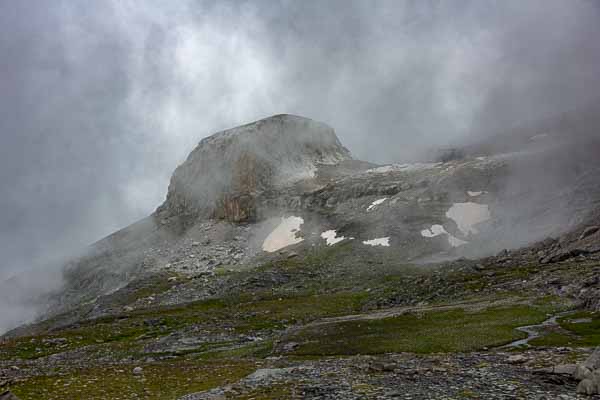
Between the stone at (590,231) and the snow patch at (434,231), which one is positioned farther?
the snow patch at (434,231)

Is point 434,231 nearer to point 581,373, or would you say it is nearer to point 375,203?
point 375,203

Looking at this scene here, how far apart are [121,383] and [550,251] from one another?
95.2 meters

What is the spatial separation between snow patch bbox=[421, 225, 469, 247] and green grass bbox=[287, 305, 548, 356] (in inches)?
3077

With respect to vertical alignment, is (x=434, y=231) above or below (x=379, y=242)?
below

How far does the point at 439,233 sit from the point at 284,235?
5748cm

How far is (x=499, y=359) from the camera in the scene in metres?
36.2

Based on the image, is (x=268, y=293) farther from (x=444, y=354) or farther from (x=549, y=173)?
(x=549, y=173)

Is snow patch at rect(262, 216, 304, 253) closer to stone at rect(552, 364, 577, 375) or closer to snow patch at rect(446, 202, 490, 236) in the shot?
snow patch at rect(446, 202, 490, 236)

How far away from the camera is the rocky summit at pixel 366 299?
108 feet

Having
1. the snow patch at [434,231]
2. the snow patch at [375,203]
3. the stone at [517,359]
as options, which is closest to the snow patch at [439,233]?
the snow patch at [434,231]

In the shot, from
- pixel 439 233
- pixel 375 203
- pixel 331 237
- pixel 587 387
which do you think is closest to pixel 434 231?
pixel 439 233

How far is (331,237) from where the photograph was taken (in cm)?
16125

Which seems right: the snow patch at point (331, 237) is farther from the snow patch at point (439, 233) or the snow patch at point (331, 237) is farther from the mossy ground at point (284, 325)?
the snow patch at point (439, 233)

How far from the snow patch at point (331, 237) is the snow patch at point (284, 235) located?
370 inches
